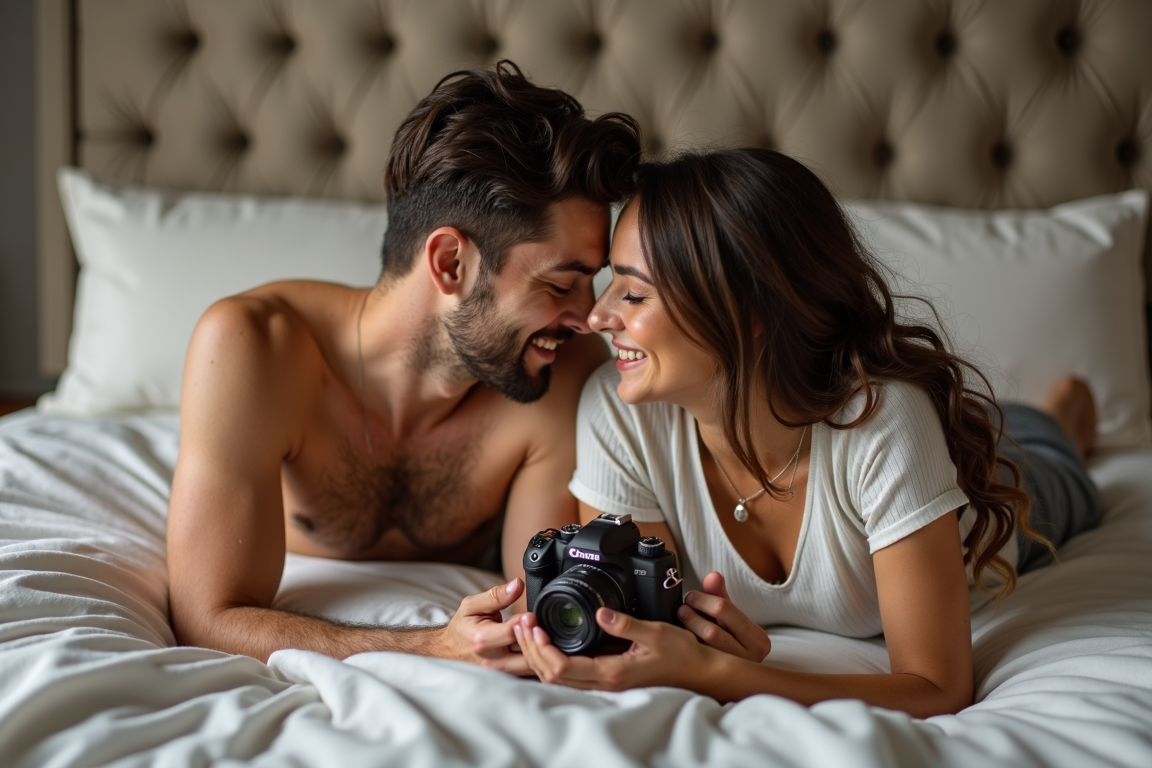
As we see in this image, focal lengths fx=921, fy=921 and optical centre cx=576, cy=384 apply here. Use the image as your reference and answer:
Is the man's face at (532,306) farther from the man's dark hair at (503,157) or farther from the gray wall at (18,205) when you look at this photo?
the gray wall at (18,205)

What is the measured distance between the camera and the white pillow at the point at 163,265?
1.64 m

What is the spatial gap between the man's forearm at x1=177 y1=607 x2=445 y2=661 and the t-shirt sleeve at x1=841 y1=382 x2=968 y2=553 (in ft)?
1.61

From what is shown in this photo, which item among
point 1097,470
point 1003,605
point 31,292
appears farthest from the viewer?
point 31,292

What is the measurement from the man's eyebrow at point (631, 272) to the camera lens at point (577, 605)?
0.34 m

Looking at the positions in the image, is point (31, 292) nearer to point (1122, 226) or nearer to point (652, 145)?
point (652, 145)

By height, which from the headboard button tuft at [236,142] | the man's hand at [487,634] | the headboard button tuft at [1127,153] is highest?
the headboard button tuft at [1127,153]

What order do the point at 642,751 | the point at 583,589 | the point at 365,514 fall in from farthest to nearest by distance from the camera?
1. the point at 365,514
2. the point at 583,589
3. the point at 642,751

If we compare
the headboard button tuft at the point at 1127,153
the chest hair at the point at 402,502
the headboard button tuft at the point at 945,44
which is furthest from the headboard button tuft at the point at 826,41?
the chest hair at the point at 402,502

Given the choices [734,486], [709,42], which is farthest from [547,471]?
[709,42]

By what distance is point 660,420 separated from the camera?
120cm

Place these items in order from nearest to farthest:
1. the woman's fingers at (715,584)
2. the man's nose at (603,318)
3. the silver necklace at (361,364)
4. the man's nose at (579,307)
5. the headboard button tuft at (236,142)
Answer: the woman's fingers at (715,584) → the man's nose at (603,318) → the man's nose at (579,307) → the silver necklace at (361,364) → the headboard button tuft at (236,142)

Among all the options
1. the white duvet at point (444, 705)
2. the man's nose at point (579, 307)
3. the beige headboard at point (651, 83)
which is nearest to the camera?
the white duvet at point (444, 705)

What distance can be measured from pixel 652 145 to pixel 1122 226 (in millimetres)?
897

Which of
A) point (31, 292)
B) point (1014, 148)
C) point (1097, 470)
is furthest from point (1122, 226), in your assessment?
point (31, 292)
